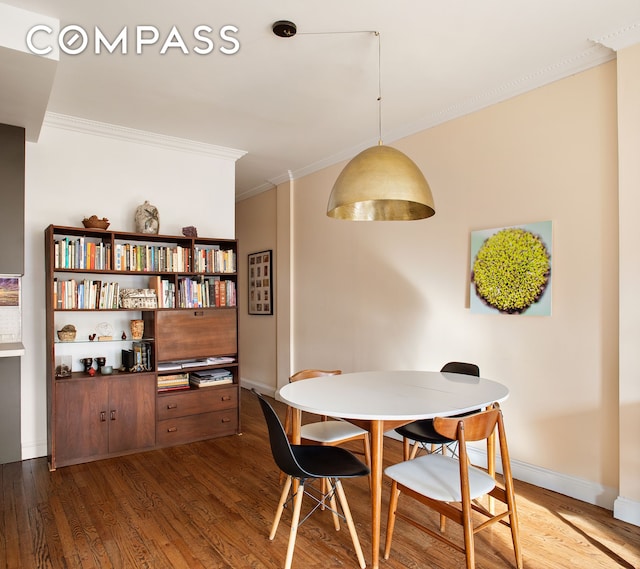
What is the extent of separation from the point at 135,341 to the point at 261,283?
2371 millimetres

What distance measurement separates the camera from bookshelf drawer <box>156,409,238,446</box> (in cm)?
409

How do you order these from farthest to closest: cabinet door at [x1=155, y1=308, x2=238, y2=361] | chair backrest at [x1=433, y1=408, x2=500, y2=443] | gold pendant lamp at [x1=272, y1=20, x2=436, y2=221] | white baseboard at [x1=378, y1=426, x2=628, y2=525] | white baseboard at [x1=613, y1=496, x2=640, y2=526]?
1. cabinet door at [x1=155, y1=308, x2=238, y2=361]
2. white baseboard at [x1=378, y1=426, x2=628, y2=525]
3. white baseboard at [x1=613, y1=496, x2=640, y2=526]
4. gold pendant lamp at [x1=272, y1=20, x2=436, y2=221]
5. chair backrest at [x1=433, y1=408, x2=500, y2=443]

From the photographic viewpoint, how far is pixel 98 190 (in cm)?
420

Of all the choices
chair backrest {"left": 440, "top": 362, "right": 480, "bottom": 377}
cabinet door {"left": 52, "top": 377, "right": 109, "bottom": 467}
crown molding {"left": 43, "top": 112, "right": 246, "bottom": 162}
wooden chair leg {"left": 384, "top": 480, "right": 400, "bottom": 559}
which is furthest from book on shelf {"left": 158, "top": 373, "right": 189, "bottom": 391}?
wooden chair leg {"left": 384, "top": 480, "right": 400, "bottom": 559}

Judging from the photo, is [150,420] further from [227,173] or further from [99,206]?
[227,173]

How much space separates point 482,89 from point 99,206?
3360 mm

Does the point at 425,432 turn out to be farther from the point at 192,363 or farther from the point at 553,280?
the point at 192,363

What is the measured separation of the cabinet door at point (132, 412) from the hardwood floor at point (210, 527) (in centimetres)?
29

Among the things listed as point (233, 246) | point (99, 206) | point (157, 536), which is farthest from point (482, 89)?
point (157, 536)

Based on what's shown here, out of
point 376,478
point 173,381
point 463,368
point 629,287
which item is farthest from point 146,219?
point 629,287

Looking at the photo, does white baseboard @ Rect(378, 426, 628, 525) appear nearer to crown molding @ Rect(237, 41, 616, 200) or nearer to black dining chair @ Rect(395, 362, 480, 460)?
black dining chair @ Rect(395, 362, 480, 460)

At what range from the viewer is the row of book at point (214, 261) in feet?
14.4

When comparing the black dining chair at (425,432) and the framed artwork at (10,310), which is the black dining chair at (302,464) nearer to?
the black dining chair at (425,432)

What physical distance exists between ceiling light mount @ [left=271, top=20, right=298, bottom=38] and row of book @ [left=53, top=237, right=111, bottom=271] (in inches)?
89.4
